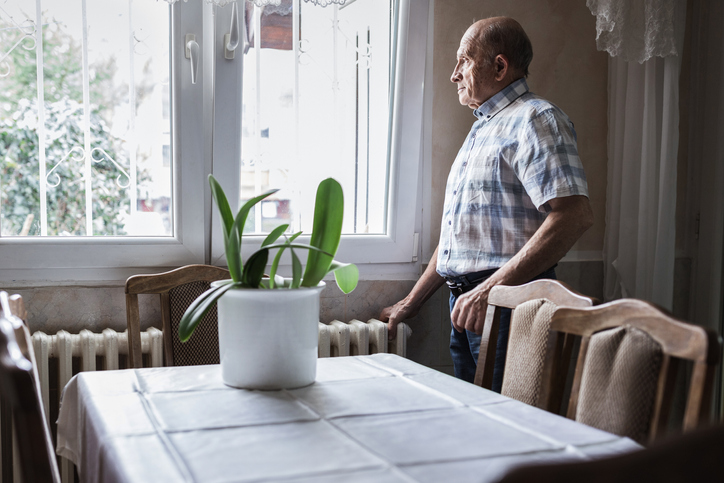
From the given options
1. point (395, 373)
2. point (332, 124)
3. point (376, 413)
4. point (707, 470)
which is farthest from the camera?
point (332, 124)

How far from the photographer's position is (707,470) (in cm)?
40

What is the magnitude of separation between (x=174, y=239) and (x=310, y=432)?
1.32 metres

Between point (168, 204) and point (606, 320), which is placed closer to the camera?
point (606, 320)

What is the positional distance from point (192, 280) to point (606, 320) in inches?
48.2

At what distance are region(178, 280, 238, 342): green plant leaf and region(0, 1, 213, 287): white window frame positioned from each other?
1.01 m

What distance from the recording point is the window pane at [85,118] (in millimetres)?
1927

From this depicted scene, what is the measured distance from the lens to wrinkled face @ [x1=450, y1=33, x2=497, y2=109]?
1.96 m

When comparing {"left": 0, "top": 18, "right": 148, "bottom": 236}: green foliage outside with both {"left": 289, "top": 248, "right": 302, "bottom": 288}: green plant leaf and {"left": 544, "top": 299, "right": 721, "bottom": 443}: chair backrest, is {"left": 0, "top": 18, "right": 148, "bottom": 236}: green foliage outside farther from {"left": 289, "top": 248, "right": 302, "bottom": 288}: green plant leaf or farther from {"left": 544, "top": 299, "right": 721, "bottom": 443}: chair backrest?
{"left": 544, "top": 299, "right": 721, "bottom": 443}: chair backrest

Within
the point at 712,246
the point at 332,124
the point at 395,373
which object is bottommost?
the point at 395,373

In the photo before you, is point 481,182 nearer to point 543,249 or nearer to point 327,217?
point 543,249

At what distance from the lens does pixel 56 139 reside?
1973 mm

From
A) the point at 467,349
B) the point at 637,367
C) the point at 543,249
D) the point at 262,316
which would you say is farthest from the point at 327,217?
the point at 467,349

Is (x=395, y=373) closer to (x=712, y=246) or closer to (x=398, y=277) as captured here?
(x=398, y=277)

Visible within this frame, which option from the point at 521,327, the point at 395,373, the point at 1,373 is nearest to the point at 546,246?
the point at 521,327
